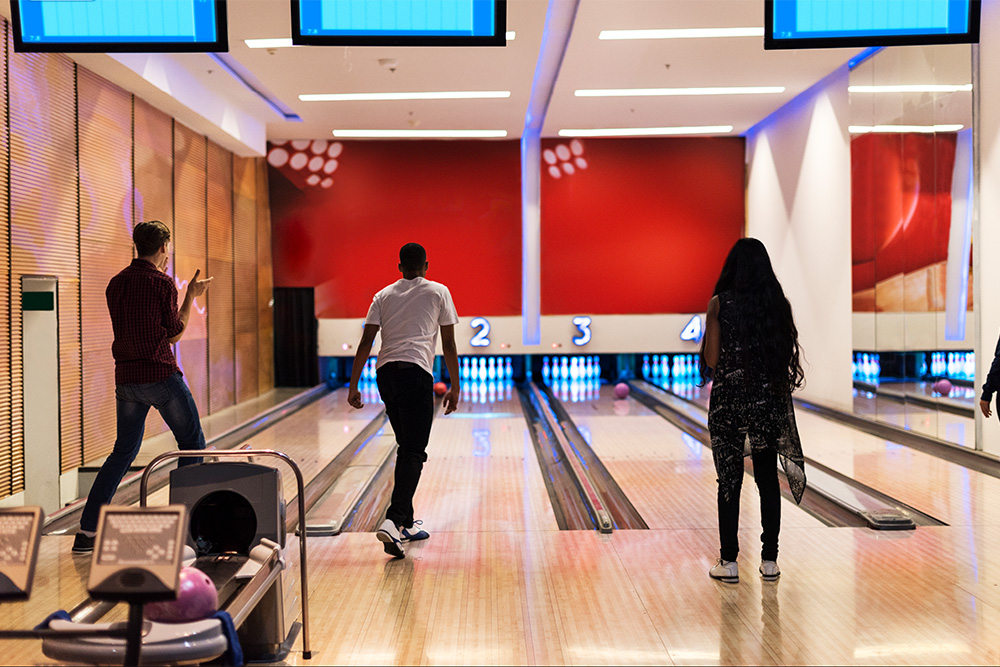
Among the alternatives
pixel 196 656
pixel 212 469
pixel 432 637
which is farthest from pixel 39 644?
pixel 432 637

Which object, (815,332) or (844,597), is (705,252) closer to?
(815,332)

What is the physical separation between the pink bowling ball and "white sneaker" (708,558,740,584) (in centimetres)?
332

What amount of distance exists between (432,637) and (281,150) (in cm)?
828

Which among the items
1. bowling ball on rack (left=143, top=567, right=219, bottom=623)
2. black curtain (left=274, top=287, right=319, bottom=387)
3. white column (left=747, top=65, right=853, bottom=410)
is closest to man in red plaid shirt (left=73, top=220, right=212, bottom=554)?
bowling ball on rack (left=143, top=567, right=219, bottom=623)

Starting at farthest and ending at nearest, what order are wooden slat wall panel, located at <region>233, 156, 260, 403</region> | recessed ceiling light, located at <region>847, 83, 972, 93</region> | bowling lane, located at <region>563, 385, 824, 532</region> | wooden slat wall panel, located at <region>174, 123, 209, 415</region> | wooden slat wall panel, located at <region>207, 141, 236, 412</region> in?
wooden slat wall panel, located at <region>233, 156, 260, 403</region>
wooden slat wall panel, located at <region>207, 141, 236, 412</region>
wooden slat wall panel, located at <region>174, 123, 209, 415</region>
recessed ceiling light, located at <region>847, 83, 972, 93</region>
bowling lane, located at <region>563, 385, 824, 532</region>

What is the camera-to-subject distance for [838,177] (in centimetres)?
720

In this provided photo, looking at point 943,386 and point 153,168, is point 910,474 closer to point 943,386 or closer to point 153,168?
point 943,386

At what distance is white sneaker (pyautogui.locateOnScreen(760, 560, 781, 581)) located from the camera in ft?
9.82

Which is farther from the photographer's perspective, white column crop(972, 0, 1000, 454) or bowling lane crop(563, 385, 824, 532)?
white column crop(972, 0, 1000, 454)

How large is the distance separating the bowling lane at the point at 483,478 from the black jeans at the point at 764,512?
97cm

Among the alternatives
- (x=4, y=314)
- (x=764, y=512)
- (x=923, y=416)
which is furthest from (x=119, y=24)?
(x=923, y=416)

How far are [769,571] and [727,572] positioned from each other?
6.3 inches

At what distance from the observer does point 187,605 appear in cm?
203

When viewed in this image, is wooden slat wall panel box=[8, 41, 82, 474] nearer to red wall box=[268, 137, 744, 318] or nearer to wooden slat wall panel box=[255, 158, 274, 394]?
wooden slat wall panel box=[255, 158, 274, 394]
